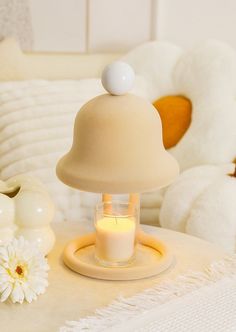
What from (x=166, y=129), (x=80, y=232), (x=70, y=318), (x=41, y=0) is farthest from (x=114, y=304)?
(x=41, y=0)

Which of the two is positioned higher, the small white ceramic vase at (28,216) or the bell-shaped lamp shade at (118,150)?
the bell-shaped lamp shade at (118,150)

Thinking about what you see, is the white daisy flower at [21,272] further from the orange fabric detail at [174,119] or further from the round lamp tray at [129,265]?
the orange fabric detail at [174,119]

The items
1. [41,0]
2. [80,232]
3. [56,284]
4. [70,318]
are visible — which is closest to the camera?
[70,318]

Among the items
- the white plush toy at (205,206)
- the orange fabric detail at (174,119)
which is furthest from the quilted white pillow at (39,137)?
the orange fabric detail at (174,119)

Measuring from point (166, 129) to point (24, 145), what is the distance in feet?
1.72

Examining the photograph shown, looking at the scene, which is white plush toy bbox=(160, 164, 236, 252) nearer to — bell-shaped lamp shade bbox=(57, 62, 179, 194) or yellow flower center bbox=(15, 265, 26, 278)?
bell-shaped lamp shade bbox=(57, 62, 179, 194)

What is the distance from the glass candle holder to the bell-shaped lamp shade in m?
0.13

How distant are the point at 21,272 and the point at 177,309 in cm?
28

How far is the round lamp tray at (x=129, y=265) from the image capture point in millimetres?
1074

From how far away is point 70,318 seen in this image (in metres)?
0.92

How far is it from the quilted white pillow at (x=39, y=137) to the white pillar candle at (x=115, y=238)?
44cm

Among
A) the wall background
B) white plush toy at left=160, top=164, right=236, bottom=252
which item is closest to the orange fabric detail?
white plush toy at left=160, top=164, right=236, bottom=252

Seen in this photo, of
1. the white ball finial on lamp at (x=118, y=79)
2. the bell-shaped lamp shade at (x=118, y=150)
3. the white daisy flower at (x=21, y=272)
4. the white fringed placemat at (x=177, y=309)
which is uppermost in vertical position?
the white ball finial on lamp at (x=118, y=79)

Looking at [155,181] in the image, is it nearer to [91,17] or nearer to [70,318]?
[70,318]
